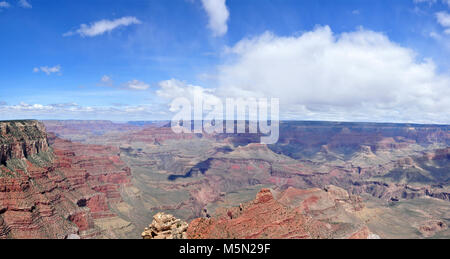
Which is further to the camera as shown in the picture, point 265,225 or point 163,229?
point 265,225

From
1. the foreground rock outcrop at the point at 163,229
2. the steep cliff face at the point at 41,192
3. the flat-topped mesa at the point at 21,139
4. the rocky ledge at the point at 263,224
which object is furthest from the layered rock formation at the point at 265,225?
the flat-topped mesa at the point at 21,139

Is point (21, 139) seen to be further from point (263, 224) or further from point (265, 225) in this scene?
point (265, 225)

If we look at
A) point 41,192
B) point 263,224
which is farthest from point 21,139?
point 263,224

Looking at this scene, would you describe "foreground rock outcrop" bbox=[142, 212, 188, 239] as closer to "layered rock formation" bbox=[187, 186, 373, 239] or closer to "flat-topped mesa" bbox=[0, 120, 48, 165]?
"layered rock formation" bbox=[187, 186, 373, 239]

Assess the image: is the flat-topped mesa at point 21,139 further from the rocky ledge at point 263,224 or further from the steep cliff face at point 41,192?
the rocky ledge at point 263,224

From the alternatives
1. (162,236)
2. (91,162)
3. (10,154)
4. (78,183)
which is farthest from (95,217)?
(162,236)
